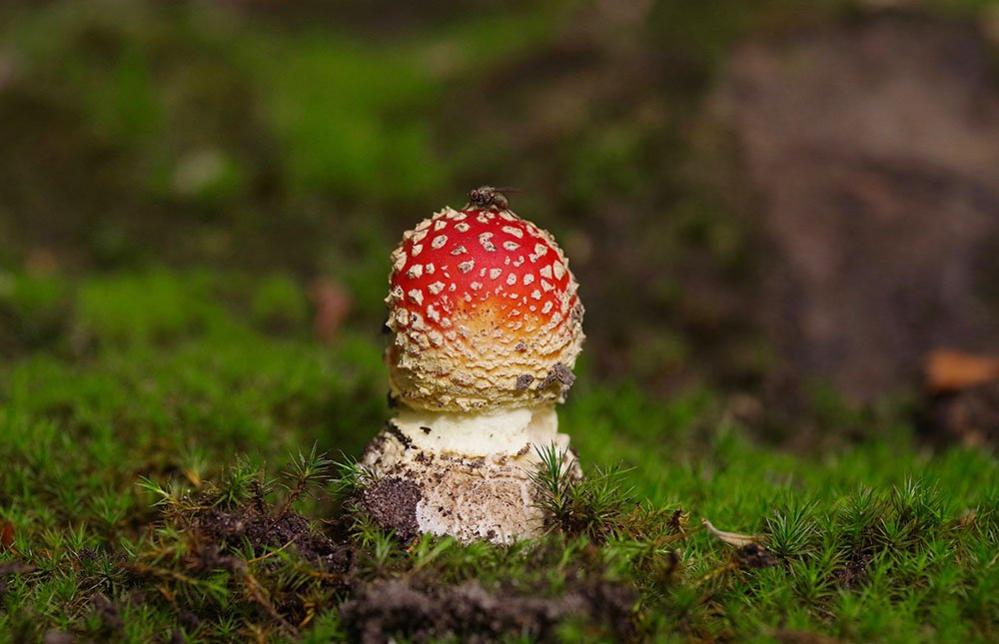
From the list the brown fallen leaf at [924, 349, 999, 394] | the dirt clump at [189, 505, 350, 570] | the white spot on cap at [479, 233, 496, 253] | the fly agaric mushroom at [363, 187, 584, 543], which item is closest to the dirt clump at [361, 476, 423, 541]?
the fly agaric mushroom at [363, 187, 584, 543]

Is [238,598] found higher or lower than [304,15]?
lower

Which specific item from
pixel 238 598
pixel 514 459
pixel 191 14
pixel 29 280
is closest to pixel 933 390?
pixel 514 459

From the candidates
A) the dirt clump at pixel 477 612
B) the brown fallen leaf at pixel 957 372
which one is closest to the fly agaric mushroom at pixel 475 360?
the dirt clump at pixel 477 612

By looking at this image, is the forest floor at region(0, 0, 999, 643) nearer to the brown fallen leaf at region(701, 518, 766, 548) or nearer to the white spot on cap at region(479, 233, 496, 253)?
the brown fallen leaf at region(701, 518, 766, 548)

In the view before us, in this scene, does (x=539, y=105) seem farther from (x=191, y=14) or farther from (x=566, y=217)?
(x=191, y=14)

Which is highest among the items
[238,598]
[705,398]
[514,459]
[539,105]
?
[539,105]

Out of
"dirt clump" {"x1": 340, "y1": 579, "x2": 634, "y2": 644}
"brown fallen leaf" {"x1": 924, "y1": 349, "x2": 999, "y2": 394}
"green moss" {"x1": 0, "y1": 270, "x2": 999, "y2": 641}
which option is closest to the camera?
"dirt clump" {"x1": 340, "y1": 579, "x2": 634, "y2": 644}

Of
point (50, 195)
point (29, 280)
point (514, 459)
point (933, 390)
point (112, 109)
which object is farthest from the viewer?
point (112, 109)
